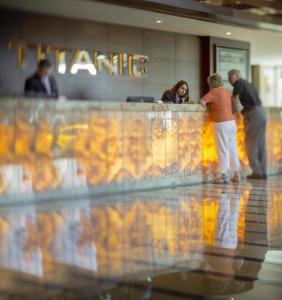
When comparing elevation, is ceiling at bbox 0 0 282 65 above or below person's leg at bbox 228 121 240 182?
above

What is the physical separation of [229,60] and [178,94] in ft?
1.00

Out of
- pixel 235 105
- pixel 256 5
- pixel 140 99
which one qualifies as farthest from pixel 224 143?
pixel 140 99

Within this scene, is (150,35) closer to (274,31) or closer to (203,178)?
(274,31)

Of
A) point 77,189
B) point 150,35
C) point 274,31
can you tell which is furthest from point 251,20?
point 77,189

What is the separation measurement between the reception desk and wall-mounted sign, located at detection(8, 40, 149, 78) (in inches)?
6.9

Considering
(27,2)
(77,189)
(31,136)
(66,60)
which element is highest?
(27,2)

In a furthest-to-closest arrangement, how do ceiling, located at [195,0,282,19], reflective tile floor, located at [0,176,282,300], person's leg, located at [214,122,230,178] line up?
person's leg, located at [214,122,230,178] < ceiling, located at [195,0,282,19] < reflective tile floor, located at [0,176,282,300]

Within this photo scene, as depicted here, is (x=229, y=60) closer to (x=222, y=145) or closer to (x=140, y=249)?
(x=140, y=249)

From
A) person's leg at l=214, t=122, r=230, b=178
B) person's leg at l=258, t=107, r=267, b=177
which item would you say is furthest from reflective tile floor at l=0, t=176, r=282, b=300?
person's leg at l=258, t=107, r=267, b=177

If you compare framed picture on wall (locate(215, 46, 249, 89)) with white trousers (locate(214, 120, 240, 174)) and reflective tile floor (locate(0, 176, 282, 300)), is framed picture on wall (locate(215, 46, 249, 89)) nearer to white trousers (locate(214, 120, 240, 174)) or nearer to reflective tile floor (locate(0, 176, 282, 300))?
reflective tile floor (locate(0, 176, 282, 300))

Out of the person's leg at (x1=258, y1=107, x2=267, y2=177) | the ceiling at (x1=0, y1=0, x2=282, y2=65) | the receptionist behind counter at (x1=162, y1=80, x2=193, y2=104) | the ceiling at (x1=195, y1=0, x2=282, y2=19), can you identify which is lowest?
the person's leg at (x1=258, y1=107, x2=267, y2=177)

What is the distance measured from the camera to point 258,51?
11.1 ft

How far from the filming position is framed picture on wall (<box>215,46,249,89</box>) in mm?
3073

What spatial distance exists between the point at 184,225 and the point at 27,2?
5.59 ft
